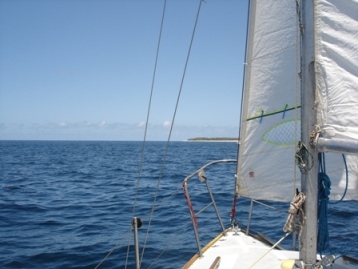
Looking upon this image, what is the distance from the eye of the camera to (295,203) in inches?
118

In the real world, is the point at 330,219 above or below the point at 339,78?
below

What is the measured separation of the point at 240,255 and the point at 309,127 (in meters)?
2.18

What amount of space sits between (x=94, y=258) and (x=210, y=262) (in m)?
3.97

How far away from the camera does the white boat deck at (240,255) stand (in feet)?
13.5

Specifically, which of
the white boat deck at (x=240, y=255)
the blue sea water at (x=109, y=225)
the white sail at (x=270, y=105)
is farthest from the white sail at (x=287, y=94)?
A: the blue sea water at (x=109, y=225)

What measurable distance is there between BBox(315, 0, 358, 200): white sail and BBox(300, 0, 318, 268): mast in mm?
51

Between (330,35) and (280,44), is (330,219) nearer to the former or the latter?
(280,44)

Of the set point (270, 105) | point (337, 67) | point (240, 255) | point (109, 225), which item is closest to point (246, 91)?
point (270, 105)

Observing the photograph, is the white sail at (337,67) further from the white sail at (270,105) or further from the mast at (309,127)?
the white sail at (270,105)

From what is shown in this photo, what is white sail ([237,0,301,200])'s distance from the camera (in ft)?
13.0

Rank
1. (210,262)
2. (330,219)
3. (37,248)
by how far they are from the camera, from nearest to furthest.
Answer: (210,262) → (37,248) → (330,219)

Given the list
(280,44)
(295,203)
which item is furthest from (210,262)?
(280,44)

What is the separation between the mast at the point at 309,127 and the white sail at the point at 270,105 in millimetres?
772

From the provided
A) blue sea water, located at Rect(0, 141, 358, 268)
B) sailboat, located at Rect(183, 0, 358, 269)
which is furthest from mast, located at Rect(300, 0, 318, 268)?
blue sea water, located at Rect(0, 141, 358, 268)
